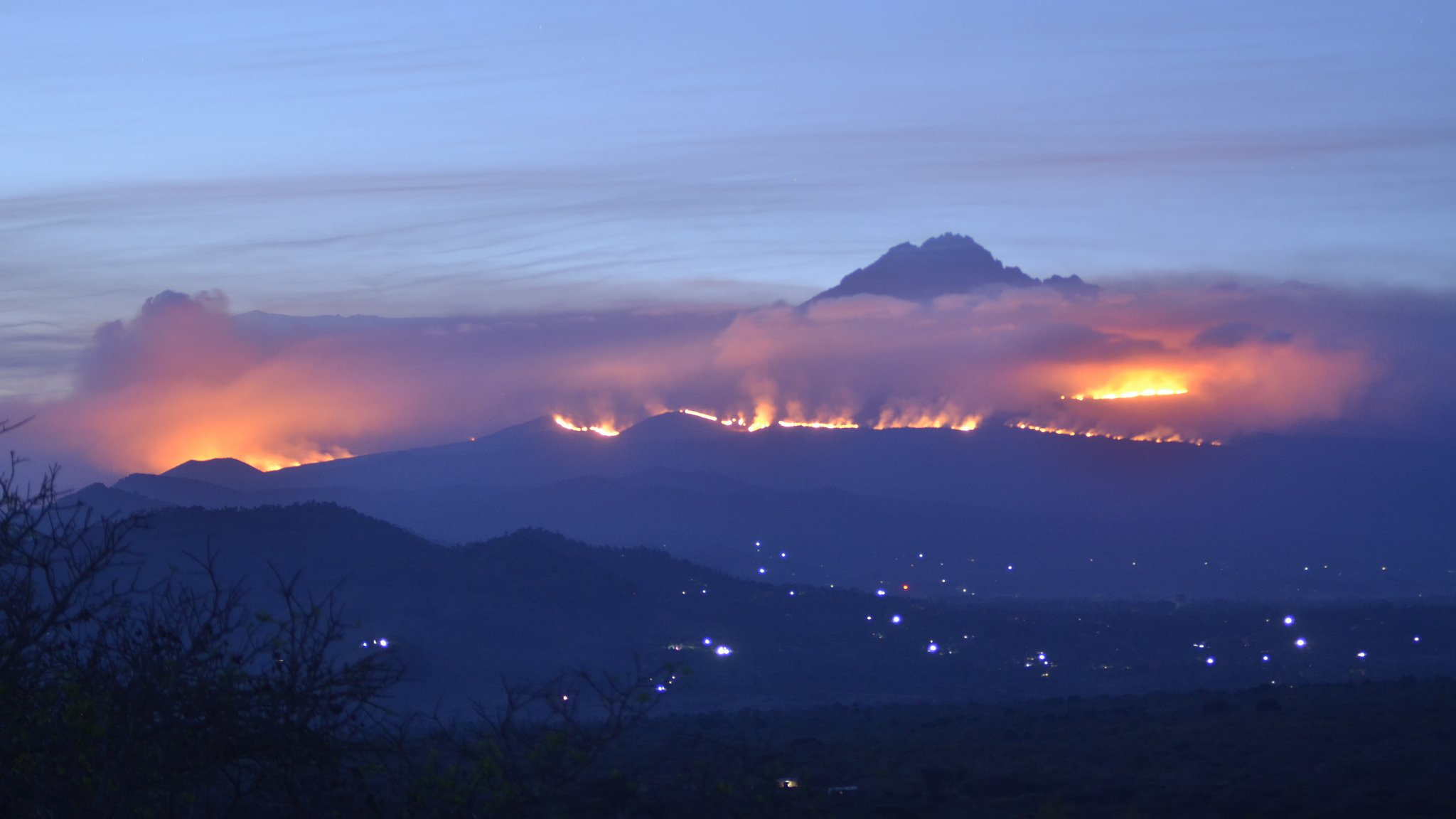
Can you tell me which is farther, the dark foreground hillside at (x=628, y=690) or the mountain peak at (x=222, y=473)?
the mountain peak at (x=222, y=473)

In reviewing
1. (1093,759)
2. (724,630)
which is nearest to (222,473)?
(724,630)

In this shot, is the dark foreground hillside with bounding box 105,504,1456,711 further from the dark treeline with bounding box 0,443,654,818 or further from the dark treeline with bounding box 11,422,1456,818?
the dark treeline with bounding box 0,443,654,818

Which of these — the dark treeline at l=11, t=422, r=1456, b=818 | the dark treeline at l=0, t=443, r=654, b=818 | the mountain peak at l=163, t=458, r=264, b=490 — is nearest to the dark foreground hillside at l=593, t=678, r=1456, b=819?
the dark treeline at l=11, t=422, r=1456, b=818

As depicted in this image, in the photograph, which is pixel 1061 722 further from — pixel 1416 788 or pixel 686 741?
pixel 1416 788

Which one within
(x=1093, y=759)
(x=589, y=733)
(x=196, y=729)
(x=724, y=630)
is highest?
(x=196, y=729)

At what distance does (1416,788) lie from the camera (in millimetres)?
19422

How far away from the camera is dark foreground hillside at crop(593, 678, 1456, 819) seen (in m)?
18.6

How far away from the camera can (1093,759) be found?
85.5ft

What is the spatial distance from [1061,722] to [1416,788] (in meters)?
13.3

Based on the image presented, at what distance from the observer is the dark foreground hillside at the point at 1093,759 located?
61.0ft

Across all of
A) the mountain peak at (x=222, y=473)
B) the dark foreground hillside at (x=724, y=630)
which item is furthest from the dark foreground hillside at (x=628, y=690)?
the mountain peak at (x=222, y=473)

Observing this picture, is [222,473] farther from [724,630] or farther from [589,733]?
[589,733]

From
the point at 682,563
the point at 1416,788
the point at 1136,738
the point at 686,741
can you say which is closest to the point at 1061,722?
the point at 1136,738

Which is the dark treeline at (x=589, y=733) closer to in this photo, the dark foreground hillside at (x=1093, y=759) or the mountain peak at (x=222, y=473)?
the dark foreground hillside at (x=1093, y=759)
